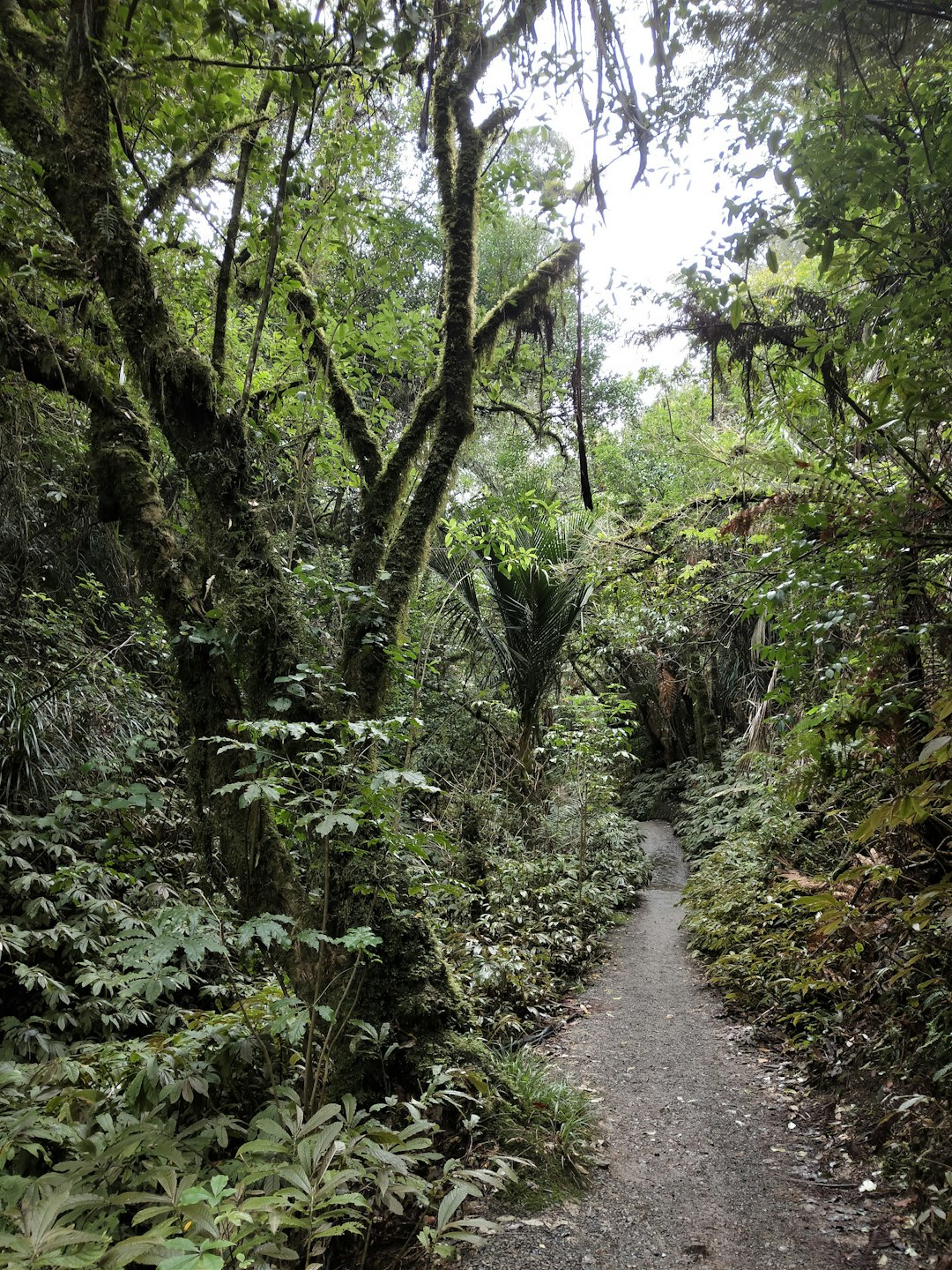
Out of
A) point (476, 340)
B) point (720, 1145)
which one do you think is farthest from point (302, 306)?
point (720, 1145)

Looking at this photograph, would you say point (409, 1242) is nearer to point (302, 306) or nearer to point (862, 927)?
point (862, 927)

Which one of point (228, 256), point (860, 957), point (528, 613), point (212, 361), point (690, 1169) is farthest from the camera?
point (528, 613)

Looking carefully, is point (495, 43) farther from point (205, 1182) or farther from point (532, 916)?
point (532, 916)

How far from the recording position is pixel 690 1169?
3.08 m

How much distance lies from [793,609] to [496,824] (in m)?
4.59

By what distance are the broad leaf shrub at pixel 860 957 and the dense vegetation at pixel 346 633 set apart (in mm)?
30

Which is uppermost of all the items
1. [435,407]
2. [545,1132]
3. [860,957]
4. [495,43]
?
[495,43]

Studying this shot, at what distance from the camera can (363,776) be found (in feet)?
9.39

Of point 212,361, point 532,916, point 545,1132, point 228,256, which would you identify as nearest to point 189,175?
point 228,256

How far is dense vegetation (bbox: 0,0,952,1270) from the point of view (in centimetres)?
248

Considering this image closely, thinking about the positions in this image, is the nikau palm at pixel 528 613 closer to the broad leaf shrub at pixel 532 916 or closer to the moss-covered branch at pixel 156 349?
the broad leaf shrub at pixel 532 916

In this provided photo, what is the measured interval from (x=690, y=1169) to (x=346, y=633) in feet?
9.95

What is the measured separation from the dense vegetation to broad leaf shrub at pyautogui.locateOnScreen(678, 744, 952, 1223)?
3cm

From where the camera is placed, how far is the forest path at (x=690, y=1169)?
2512 millimetres
